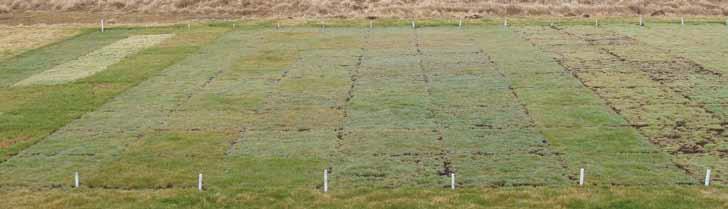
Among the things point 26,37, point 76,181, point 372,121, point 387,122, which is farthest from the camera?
point 26,37

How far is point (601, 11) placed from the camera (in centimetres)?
5097

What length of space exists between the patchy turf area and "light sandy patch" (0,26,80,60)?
80.9 inches

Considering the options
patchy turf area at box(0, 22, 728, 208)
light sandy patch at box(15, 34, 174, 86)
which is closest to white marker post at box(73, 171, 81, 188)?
patchy turf area at box(0, 22, 728, 208)

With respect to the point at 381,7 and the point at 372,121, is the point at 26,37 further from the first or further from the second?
the point at 372,121

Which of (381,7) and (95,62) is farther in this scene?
(381,7)

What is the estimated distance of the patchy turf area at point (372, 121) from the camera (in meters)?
18.3

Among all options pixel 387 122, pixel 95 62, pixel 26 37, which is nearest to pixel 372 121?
pixel 387 122

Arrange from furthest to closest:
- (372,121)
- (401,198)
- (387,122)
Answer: (372,121)
(387,122)
(401,198)

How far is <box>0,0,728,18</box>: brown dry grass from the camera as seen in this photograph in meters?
50.7

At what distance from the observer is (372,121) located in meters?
24.2

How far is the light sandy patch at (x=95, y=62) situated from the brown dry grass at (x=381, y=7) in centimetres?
1272

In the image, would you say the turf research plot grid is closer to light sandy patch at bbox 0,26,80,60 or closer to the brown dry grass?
light sandy patch at bbox 0,26,80,60

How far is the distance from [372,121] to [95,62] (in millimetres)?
16920

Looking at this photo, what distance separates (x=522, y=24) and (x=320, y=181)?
28.2 metres
